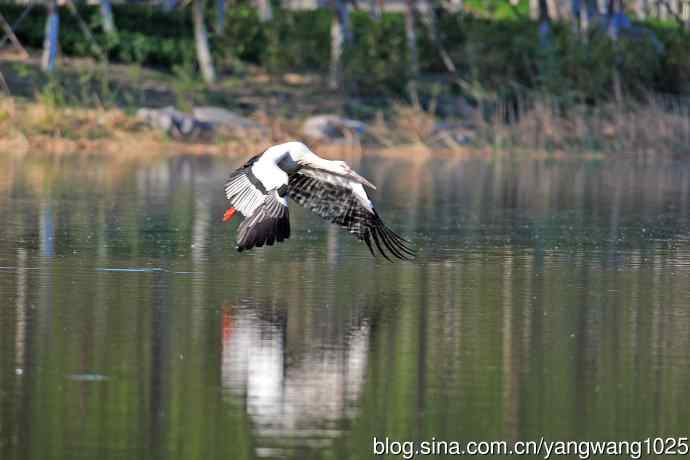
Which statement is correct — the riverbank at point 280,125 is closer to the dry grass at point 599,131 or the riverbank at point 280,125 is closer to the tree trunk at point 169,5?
the dry grass at point 599,131

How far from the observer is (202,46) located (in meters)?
46.5

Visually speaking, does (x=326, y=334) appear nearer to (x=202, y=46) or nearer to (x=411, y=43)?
(x=202, y=46)

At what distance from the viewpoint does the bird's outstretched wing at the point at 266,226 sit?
41.7ft

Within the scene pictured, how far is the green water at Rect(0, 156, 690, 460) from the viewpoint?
339 inches

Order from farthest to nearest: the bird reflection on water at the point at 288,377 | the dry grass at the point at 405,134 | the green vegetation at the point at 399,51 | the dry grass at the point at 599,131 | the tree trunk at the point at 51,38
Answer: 1. the green vegetation at the point at 399,51
2. the tree trunk at the point at 51,38
3. the dry grass at the point at 599,131
4. the dry grass at the point at 405,134
5. the bird reflection on water at the point at 288,377

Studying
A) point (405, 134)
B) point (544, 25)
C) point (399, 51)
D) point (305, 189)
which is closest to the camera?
point (305, 189)

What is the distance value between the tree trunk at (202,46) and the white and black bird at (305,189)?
106 ft

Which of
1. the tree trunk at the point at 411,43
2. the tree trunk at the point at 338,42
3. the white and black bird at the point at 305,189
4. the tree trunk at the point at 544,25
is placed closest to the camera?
the white and black bird at the point at 305,189

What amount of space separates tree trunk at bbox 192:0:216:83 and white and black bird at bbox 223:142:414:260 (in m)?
32.2

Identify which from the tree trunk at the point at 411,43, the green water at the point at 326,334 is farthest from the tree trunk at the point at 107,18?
the green water at the point at 326,334

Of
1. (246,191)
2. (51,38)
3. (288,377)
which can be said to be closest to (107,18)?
(51,38)

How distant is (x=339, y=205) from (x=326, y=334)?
2.72m

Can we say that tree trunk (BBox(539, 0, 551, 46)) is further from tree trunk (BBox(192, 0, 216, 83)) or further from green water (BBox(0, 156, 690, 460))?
green water (BBox(0, 156, 690, 460))

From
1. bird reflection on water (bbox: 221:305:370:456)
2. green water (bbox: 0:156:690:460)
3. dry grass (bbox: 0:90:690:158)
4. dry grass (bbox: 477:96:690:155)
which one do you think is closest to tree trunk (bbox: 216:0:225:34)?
dry grass (bbox: 0:90:690:158)
